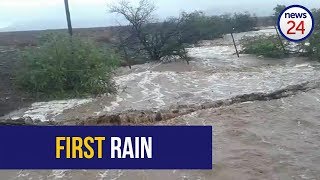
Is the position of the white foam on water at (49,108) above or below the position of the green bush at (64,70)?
below

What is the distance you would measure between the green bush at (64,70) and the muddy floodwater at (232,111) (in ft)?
2.24

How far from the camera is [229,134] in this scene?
841 cm

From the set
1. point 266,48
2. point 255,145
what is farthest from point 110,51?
point 266,48

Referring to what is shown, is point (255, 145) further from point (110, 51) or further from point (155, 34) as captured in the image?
point (155, 34)

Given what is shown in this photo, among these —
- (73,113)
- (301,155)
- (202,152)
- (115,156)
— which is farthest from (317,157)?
Answer: (73,113)

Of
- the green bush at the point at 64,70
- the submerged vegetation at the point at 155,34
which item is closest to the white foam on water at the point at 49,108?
the green bush at the point at 64,70

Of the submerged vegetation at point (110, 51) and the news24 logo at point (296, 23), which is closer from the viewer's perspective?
the news24 logo at point (296, 23)

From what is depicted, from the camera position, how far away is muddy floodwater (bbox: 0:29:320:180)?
22.2 ft

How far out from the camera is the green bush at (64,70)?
12.8 m

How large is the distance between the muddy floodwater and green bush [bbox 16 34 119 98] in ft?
2.24

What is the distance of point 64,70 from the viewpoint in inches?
507

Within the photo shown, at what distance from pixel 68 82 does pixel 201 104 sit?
15.6 ft

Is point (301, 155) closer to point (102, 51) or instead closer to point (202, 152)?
point (202, 152)

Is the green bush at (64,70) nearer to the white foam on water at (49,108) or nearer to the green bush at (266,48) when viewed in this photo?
the white foam on water at (49,108)
